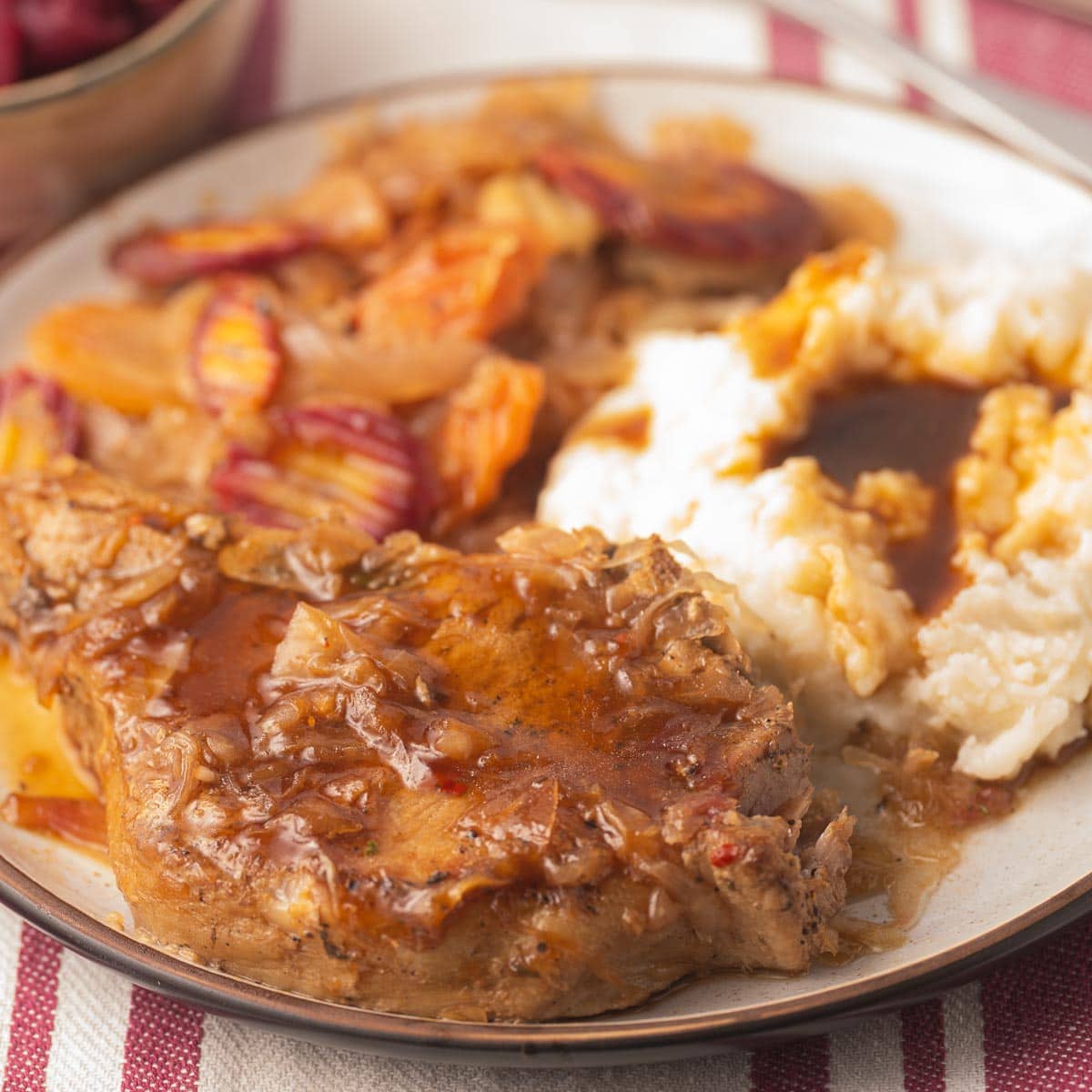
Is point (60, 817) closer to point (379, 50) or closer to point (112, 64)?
point (112, 64)

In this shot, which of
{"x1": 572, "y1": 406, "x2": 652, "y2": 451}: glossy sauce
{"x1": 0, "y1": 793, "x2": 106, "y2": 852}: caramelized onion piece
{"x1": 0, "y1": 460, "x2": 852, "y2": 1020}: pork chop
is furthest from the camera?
{"x1": 572, "y1": 406, "x2": 652, "y2": 451}: glossy sauce

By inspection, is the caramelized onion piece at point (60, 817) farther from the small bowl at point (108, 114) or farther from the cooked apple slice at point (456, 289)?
the small bowl at point (108, 114)

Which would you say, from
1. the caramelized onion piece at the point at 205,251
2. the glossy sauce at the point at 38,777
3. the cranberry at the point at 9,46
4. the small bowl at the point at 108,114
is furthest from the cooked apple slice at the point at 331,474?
the cranberry at the point at 9,46

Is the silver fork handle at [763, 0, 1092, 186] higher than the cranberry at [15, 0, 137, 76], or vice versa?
the silver fork handle at [763, 0, 1092, 186]

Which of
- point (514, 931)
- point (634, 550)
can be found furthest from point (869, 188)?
point (514, 931)

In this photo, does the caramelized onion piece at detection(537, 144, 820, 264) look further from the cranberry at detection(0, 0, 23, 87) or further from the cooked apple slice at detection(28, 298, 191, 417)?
the cranberry at detection(0, 0, 23, 87)

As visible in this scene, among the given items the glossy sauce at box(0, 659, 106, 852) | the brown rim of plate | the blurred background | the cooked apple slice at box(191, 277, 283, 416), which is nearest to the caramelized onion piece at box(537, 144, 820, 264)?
the blurred background

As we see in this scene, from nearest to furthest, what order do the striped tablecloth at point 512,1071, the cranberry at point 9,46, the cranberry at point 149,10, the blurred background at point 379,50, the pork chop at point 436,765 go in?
the pork chop at point 436,765 → the striped tablecloth at point 512,1071 → the cranberry at point 9,46 → the blurred background at point 379,50 → the cranberry at point 149,10

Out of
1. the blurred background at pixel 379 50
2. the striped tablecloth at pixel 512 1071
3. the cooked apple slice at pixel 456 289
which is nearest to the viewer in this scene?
the striped tablecloth at pixel 512 1071
